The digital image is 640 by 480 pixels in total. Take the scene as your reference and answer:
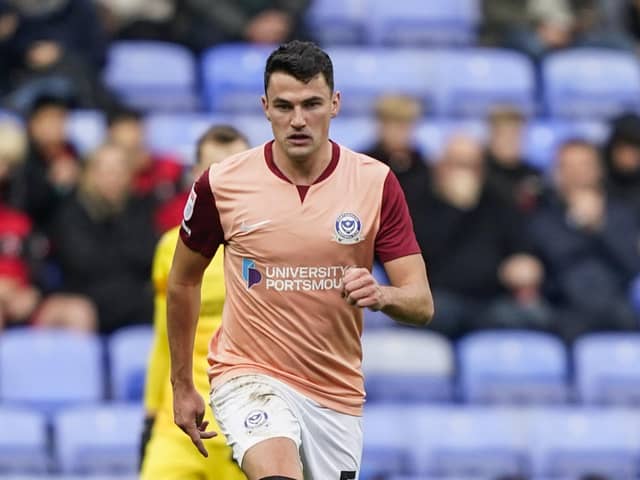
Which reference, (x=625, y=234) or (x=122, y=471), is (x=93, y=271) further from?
(x=625, y=234)

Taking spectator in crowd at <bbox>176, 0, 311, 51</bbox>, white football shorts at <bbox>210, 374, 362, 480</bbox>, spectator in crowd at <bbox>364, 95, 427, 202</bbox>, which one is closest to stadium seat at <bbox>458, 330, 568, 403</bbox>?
spectator in crowd at <bbox>364, 95, 427, 202</bbox>

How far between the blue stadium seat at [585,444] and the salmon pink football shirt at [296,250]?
15.8 ft

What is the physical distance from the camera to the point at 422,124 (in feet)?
44.6

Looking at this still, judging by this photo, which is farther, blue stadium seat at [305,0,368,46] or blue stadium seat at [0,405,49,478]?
blue stadium seat at [305,0,368,46]

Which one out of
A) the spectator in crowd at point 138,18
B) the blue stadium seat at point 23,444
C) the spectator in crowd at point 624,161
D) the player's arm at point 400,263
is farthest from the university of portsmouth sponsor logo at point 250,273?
the spectator in crowd at point 138,18

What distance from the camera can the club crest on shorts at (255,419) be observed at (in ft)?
19.9

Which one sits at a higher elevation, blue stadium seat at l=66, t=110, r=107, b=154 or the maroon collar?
the maroon collar

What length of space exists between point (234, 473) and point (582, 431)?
410 cm

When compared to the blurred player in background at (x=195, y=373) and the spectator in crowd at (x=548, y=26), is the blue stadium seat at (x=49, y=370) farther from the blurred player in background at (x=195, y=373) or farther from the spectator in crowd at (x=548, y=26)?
the spectator in crowd at (x=548, y=26)

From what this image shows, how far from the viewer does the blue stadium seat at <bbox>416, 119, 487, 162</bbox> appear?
13.2 meters

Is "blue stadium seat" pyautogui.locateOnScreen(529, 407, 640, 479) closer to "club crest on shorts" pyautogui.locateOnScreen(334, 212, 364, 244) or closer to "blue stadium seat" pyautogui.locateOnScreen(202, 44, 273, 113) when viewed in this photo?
"blue stadium seat" pyautogui.locateOnScreen(202, 44, 273, 113)

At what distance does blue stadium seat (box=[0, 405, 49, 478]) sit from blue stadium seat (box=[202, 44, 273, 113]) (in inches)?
157

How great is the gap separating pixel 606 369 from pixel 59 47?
485cm

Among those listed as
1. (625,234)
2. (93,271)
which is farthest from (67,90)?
(625,234)
